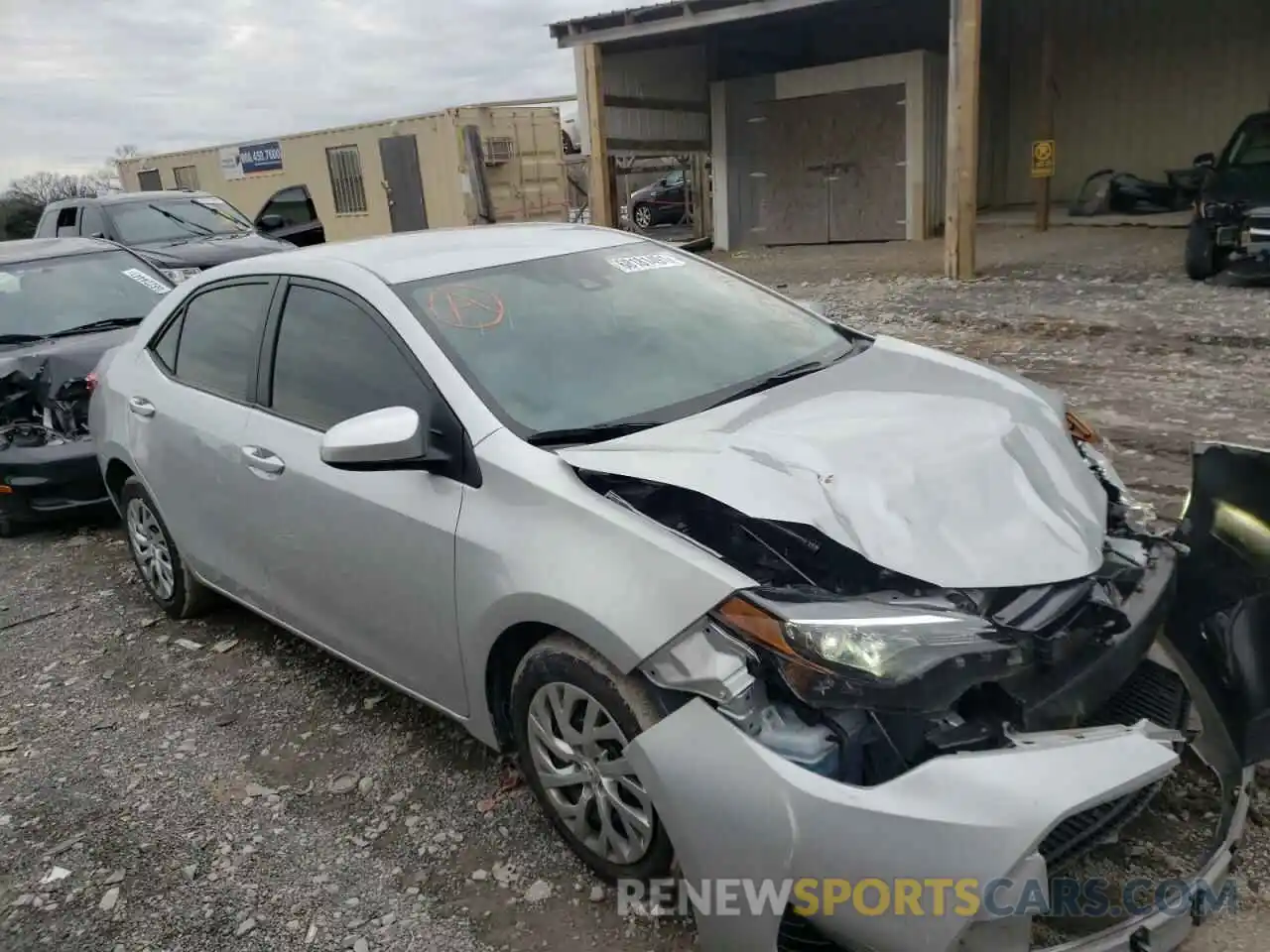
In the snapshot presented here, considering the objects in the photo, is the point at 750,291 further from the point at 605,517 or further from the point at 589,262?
the point at 605,517

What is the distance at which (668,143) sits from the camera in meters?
15.9

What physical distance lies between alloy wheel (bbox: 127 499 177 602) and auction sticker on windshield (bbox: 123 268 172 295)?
3.03 metres

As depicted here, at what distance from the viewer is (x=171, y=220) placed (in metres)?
11.7

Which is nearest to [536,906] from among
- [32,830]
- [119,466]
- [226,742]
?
[226,742]

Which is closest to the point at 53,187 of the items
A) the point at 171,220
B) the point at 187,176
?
the point at 187,176

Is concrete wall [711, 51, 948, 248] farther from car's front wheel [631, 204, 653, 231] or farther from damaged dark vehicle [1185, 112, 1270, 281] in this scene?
car's front wheel [631, 204, 653, 231]

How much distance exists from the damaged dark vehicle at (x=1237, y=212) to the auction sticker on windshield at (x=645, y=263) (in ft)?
25.2

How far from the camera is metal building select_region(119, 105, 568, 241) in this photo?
1741cm

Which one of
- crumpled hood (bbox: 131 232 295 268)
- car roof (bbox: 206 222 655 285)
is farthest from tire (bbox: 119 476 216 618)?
crumpled hood (bbox: 131 232 295 268)

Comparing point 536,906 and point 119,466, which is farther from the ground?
point 119,466

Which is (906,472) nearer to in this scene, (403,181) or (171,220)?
(171,220)

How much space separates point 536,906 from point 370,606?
3.41 ft

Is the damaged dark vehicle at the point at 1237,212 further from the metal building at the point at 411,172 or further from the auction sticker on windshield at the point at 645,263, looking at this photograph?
the metal building at the point at 411,172

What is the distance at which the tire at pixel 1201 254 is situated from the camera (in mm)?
9547
